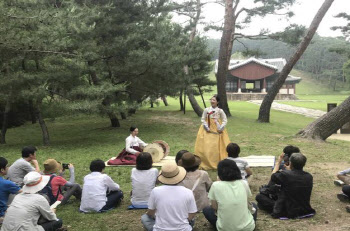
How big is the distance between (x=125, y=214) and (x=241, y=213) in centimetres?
184

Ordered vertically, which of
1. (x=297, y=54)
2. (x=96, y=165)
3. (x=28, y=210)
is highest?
(x=297, y=54)

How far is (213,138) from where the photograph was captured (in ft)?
21.9

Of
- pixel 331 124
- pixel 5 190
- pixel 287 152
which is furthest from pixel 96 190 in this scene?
pixel 331 124

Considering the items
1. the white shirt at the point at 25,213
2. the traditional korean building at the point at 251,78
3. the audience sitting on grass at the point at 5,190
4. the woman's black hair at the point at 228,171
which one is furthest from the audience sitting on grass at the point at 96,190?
the traditional korean building at the point at 251,78

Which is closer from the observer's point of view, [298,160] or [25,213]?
[25,213]

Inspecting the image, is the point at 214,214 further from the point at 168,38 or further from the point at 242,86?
the point at 242,86

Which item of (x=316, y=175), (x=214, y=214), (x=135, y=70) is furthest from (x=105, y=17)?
(x=214, y=214)

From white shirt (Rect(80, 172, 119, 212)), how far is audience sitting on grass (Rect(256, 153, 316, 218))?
227 centimetres

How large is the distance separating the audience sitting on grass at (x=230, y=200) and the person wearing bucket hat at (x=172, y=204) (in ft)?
0.99

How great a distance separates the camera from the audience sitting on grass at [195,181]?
160 inches

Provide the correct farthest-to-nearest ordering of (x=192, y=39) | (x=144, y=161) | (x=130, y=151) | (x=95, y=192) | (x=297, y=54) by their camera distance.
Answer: (x=192, y=39) < (x=297, y=54) < (x=130, y=151) < (x=95, y=192) < (x=144, y=161)

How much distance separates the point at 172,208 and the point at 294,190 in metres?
1.63

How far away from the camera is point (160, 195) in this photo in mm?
3281

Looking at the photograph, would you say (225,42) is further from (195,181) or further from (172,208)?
(172,208)
